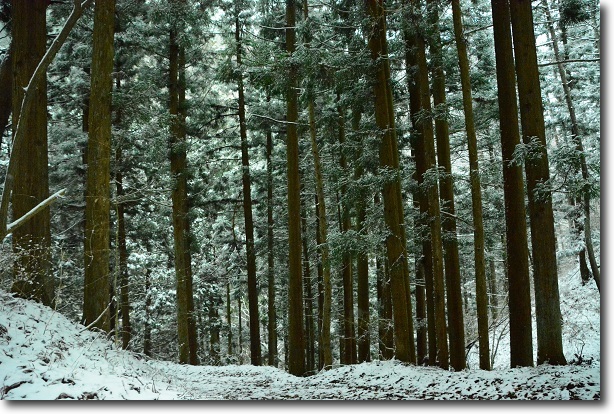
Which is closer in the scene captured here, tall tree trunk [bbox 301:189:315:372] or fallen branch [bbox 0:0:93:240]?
fallen branch [bbox 0:0:93:240]

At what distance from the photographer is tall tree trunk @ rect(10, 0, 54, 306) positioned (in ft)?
21.1

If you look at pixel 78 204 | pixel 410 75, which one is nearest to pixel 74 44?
pixel 78 204

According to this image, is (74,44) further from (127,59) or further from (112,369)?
(112,369)

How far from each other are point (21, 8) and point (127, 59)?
5847 mm

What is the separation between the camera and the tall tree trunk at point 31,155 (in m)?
6.43

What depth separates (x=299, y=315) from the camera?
32.8 ft

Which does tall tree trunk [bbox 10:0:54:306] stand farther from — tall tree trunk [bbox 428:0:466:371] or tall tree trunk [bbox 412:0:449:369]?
tall tree trunk [bbox 428:0:466:371]

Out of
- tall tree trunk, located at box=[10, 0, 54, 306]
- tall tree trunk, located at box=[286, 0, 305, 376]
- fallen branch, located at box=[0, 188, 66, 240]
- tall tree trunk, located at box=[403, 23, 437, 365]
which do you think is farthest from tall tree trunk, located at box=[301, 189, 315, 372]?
fallen branch, located at box=[0, 188, 66, 240]

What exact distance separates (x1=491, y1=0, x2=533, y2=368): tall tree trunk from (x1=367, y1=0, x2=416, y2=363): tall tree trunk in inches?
72.9

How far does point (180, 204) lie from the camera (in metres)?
12.8

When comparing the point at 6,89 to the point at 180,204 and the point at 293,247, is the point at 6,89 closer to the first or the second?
the point at 180,204

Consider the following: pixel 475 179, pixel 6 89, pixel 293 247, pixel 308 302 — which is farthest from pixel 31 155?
pixel 308 302

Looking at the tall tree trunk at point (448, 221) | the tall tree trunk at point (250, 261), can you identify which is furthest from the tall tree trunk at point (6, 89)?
the tall tree trunk at point (448, 221)

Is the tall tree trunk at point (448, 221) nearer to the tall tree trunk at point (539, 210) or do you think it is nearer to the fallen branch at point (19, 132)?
the tall tree trunk at point (539, 210)
